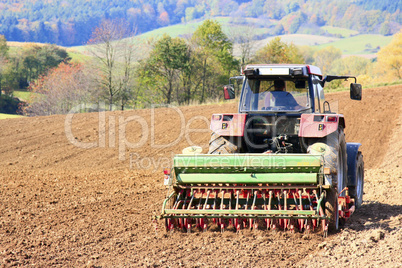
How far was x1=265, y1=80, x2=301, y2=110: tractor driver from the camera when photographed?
613 centimetres

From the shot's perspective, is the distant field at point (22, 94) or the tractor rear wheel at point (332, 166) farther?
the distant field at point (22, 94)

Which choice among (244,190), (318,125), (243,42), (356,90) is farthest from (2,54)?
(318,125)

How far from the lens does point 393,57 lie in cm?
3859

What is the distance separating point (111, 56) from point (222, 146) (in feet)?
110

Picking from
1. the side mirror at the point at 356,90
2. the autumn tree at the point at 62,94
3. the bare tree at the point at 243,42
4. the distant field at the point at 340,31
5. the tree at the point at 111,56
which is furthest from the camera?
the distant field at the point at 340,31

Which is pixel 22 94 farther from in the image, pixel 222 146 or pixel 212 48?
pixel 222 146

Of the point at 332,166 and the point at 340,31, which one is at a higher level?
the point at 340,31

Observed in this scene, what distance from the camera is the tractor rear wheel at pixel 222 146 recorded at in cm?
572

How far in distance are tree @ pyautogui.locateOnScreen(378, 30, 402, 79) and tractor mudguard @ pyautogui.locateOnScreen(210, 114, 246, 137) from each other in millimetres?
36742

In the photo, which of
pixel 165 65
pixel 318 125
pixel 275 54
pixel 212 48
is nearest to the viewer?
pixel 318 125

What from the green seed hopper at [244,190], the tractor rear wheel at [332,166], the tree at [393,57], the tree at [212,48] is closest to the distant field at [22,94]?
the tree at [212,48]

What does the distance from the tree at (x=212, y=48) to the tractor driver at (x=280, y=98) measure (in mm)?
35439

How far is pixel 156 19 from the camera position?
614ft

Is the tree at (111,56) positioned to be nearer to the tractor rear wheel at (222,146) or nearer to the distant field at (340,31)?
the tractor rear wheel at (222,146)
